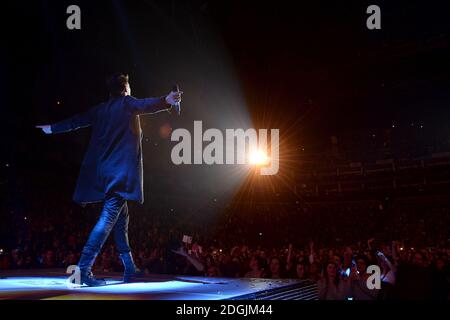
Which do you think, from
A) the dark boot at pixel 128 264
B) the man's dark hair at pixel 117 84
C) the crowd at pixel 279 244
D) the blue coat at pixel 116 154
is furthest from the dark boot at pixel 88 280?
the crowd at pixel 279 244

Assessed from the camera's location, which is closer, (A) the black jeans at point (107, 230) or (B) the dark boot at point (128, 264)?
(A) the black jeans at point (107, 230)

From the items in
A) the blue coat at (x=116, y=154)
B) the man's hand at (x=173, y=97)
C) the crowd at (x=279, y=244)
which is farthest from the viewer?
the crowd at (x=279, y=244)

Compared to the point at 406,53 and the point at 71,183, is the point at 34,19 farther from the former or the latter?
the point at 406,53

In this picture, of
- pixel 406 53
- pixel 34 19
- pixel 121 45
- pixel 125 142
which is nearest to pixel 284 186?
pixel 406 53

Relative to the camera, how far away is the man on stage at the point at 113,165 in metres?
3.27

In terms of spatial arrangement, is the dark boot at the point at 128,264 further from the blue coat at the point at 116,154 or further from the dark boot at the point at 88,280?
the blue coat at the point at 116,154

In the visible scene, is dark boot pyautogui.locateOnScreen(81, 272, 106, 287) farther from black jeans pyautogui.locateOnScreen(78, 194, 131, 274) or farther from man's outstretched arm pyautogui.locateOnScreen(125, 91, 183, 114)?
man's outstretched arm pyautogui.locateOnScreen(125, 91, 183, 114)

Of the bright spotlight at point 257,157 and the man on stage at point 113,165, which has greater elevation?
the bright spotlight at point 257,157

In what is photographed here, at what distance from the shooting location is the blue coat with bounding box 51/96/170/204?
3.32 m

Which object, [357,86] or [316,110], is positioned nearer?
[357,86]

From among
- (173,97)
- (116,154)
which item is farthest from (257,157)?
(173,97)

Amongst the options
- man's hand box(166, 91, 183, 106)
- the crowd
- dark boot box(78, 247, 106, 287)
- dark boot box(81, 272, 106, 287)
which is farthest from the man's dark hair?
the crowd
